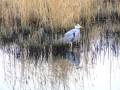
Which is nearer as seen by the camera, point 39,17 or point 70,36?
point 70,36

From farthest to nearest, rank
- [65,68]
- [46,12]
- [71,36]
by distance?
1. [46,12]
2. [71,36]
3. [65,68]

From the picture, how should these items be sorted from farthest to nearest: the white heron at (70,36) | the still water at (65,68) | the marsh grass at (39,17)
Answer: the marsh grass at (39,17) < the white heron at (70,36) < the still water at (65,68)

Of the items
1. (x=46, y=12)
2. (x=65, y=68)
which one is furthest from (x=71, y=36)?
(x=65, y=68)

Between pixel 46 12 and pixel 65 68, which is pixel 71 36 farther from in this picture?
pixel 65 68

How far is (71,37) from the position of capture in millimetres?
7203

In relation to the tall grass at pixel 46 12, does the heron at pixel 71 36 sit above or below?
below

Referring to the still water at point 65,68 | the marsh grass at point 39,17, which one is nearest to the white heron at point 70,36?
the still water at point 65,68

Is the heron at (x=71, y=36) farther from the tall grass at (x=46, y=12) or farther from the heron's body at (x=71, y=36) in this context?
the tall grass at (x=46, y=12)

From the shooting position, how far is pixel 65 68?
613 cm

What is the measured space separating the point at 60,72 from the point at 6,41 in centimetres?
174

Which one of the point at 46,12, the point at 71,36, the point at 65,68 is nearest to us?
the point at 65,68

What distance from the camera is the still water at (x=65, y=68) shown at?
5559mm

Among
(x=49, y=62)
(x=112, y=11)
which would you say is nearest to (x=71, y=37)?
(x=49, y=62)

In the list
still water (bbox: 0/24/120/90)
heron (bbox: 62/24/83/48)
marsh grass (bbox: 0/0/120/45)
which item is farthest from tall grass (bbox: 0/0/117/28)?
still water (bbox: 0/24/120/90)
